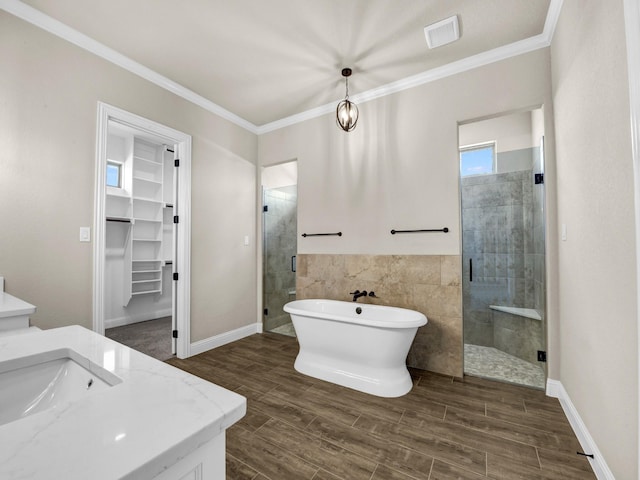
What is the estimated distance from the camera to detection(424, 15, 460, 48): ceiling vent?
2.17 meters

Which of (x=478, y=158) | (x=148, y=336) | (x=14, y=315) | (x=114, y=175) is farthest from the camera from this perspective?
(x=114, y=175)

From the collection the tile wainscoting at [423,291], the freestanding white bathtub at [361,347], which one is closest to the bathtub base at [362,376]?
the freestanding white bathtub at [361,347]

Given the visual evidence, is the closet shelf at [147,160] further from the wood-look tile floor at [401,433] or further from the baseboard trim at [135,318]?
the wood-look tile floor at [401,433]

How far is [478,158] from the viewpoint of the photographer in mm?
3371

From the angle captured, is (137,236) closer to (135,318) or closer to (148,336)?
(135,318)

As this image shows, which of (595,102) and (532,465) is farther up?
(595,102)

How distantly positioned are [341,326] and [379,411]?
653mm

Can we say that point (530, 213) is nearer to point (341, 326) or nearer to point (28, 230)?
point (341, 326)

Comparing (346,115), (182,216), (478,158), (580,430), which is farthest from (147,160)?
(580,430)

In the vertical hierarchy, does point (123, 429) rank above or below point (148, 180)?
below

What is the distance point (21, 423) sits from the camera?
530mm

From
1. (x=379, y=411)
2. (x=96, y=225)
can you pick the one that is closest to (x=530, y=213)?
(x=379, y=411)

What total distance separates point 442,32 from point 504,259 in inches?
81.8

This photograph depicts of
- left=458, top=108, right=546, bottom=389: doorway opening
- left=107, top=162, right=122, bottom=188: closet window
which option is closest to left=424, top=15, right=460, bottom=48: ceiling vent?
left=458, top=108, right=546, bottom=389: doorway opening
